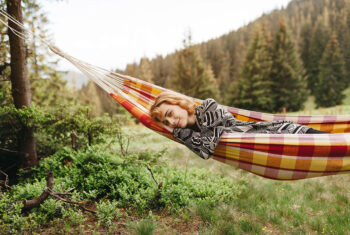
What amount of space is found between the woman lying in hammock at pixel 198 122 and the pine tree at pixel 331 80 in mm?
19123

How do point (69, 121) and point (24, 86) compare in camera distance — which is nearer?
point (24, 86)

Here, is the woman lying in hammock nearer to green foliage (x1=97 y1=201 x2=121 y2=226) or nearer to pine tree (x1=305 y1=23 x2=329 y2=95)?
green foliage (x1=97 y1=201 x2=121 y2=226)

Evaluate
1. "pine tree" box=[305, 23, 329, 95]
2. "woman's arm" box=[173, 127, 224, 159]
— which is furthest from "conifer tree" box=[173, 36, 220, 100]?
"pine tree" box=[305, 23, 329, 95]

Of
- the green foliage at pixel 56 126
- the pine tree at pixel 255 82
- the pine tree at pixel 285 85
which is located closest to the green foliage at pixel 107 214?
the green foliage at pixel 56 126

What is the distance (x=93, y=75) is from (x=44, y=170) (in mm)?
1203

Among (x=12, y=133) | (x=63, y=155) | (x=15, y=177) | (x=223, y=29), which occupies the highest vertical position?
(x=223, y=29)

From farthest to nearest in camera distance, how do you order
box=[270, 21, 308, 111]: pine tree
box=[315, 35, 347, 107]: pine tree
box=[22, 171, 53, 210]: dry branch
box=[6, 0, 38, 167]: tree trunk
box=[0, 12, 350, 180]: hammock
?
box=[315, 35, 347, 107]: pine tree → box=[270, 21, 308, 111]: pine tree → box=[6, 0, 38, 167]: tree trunk → box=[22, 171, 53, 210]: dry branch → box=[0, 12, 350, 180]: hammock

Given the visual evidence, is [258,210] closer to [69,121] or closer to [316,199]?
[316,199]

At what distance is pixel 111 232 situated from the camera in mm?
1598

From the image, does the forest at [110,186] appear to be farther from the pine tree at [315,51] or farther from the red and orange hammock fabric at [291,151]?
the pine tree at [315,51]

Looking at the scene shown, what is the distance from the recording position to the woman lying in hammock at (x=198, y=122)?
5.43ft

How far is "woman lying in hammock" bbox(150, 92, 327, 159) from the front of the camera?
1655 mm

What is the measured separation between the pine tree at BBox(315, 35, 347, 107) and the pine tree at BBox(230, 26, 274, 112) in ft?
24.2

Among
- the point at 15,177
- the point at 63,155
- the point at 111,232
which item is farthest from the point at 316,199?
the point at 15,177
